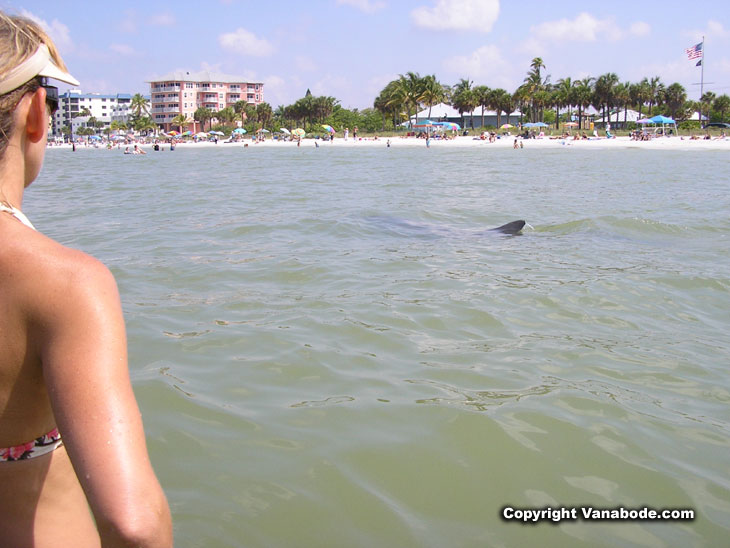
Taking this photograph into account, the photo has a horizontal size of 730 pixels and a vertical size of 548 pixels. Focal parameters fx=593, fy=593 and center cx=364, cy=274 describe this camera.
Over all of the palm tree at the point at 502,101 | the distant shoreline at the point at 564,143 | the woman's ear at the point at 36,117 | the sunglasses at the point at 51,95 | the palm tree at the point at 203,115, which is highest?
the palm tree at the point at 203,115

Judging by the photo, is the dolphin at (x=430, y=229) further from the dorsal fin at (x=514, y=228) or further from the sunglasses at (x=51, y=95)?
the sunglasses at (x=51, y=95)

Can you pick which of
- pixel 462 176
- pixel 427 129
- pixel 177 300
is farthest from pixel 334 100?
pixel 177 300

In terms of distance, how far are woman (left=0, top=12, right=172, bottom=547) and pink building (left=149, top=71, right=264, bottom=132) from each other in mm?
135679

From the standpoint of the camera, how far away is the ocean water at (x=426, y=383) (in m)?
2.90

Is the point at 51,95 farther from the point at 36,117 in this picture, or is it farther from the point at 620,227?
the point at 620,227

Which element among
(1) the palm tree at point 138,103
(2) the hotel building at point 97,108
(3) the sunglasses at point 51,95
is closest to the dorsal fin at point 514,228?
(3) the sunglasses at point 51,95

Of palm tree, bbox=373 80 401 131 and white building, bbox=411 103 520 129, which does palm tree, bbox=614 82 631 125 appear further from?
palm tree, bbox=373 80 401 131

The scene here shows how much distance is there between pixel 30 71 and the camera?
1.25 meters

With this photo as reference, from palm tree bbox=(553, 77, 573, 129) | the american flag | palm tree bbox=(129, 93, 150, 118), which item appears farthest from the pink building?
the american flag

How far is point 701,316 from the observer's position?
5.97m

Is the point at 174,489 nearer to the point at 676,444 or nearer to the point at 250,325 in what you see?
the point at 250,325

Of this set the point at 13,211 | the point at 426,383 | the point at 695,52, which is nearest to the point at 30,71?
the point at 13,211

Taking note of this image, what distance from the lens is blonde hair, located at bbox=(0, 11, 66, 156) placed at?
1.24 meters

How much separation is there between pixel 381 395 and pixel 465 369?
0.80 meters
